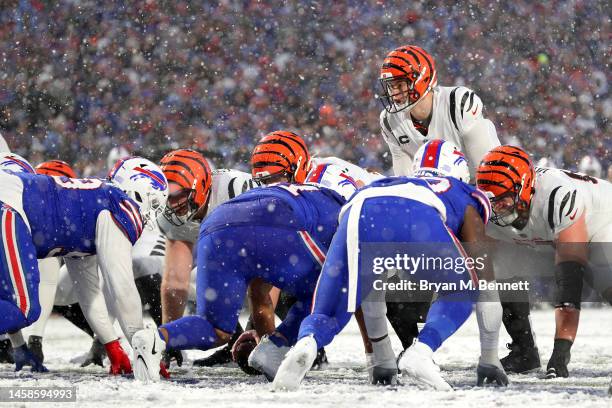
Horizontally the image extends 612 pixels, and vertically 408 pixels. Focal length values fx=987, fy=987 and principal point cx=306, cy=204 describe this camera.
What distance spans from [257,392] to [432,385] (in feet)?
1.98

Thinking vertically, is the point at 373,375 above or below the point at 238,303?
below

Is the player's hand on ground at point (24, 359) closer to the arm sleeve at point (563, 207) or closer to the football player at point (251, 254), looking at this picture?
the football player at point (251, 254)

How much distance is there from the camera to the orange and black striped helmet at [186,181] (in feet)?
15.7

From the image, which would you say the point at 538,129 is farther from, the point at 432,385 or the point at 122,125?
the point at 432,385

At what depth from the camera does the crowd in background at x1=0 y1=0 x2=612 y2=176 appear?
37.4 feet

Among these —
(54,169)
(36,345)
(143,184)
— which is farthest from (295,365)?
(54,169)

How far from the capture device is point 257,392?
3396 millimetres

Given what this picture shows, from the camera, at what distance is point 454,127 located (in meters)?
5.07

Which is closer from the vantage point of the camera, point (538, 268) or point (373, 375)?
point (373, 375)

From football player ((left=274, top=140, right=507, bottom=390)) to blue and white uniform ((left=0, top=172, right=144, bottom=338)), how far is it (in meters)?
0.97

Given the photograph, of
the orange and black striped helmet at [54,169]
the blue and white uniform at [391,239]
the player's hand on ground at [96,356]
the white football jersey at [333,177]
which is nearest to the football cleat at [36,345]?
the player's hand on ground at [96,356]

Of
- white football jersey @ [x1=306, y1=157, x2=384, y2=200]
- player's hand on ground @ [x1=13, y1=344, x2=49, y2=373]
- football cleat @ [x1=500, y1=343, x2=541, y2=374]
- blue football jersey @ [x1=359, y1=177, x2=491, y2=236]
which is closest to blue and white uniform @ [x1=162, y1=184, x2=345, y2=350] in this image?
blue football jersey @ [x1=359, y1=177, x2=491, y2=236]

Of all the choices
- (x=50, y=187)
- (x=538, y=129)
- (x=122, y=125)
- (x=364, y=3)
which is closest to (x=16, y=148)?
(x=122, y=125)

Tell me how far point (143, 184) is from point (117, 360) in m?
0.78
